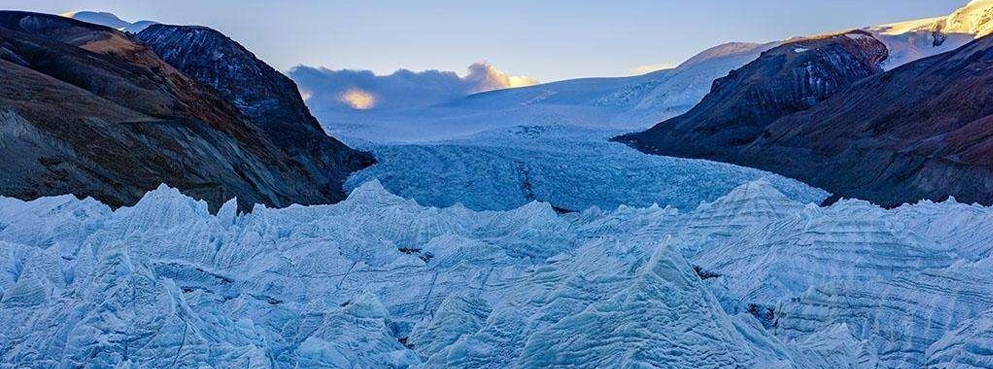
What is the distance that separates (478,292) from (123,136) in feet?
70.5

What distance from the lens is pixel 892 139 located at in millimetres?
49812

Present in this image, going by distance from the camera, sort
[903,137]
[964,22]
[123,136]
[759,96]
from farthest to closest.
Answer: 1. [964,22]
2. [759,96]
3. [903,137]
4. [123,136]

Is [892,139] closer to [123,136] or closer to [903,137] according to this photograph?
[903,137]

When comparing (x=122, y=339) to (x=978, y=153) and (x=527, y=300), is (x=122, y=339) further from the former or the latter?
(x=978, y=153)

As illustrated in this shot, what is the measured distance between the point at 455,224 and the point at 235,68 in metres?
41.4

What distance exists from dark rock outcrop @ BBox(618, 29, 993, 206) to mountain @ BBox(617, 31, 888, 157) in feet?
1.00

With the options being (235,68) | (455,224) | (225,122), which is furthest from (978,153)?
(235,68)

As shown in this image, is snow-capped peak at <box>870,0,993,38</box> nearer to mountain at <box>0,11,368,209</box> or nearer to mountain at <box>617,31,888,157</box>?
mountain at <box>617,31,888,157</box>

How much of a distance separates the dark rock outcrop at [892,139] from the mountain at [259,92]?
23.2 metres

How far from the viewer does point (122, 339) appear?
33.9 feet

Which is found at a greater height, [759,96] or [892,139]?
[759,96]

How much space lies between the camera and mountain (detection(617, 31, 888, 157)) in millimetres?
68375

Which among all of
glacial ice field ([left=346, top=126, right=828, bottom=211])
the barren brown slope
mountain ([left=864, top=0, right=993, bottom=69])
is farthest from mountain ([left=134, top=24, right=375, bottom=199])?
mountain ([left=864, top=0, right=993, bottom=69])

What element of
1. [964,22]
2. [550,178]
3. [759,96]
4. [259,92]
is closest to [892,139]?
[550,178]
